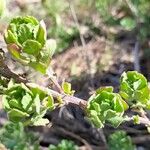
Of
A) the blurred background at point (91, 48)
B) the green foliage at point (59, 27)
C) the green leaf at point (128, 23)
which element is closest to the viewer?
the blurred background at point (91, 48)

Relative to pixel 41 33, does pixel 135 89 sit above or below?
below

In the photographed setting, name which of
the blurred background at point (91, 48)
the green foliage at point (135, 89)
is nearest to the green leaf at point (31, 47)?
the green foliage at point (135, 89)

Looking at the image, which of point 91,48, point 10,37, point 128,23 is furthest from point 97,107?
point 91,48

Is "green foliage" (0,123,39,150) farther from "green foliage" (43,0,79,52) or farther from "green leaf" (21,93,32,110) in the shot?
"green foliage" (43,0,79,52)

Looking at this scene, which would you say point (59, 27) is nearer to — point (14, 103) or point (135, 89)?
point (135, 89)

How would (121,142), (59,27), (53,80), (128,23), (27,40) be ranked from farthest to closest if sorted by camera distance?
(59,27), (128,23), (121,142), (53,80), (27,40)

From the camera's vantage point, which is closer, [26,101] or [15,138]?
[26,101]

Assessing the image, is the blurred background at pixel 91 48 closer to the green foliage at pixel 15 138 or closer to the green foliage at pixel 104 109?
the green foliage at pixel 15 138

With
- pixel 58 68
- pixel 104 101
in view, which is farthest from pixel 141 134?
pixel 104 101
